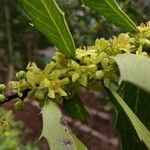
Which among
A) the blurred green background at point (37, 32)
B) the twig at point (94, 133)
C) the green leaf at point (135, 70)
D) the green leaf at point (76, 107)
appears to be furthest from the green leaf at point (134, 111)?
the twig at point (94, 133)

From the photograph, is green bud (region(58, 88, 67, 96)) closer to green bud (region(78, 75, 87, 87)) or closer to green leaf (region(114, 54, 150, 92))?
green bud (region(78, 75, 87, 87))

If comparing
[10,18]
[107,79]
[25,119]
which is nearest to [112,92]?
[107,79]

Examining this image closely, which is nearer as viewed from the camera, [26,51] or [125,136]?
[125,136]

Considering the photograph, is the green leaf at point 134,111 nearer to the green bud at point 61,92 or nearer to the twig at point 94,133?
the green bud at point 61,92

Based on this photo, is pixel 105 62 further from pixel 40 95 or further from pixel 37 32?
pixel 37 32

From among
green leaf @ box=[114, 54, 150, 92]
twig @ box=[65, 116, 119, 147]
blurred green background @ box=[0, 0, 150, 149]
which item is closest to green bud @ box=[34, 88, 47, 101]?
green leaf @ box=[114, 54, 150, 92]

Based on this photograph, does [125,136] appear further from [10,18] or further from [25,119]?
[25,119]
